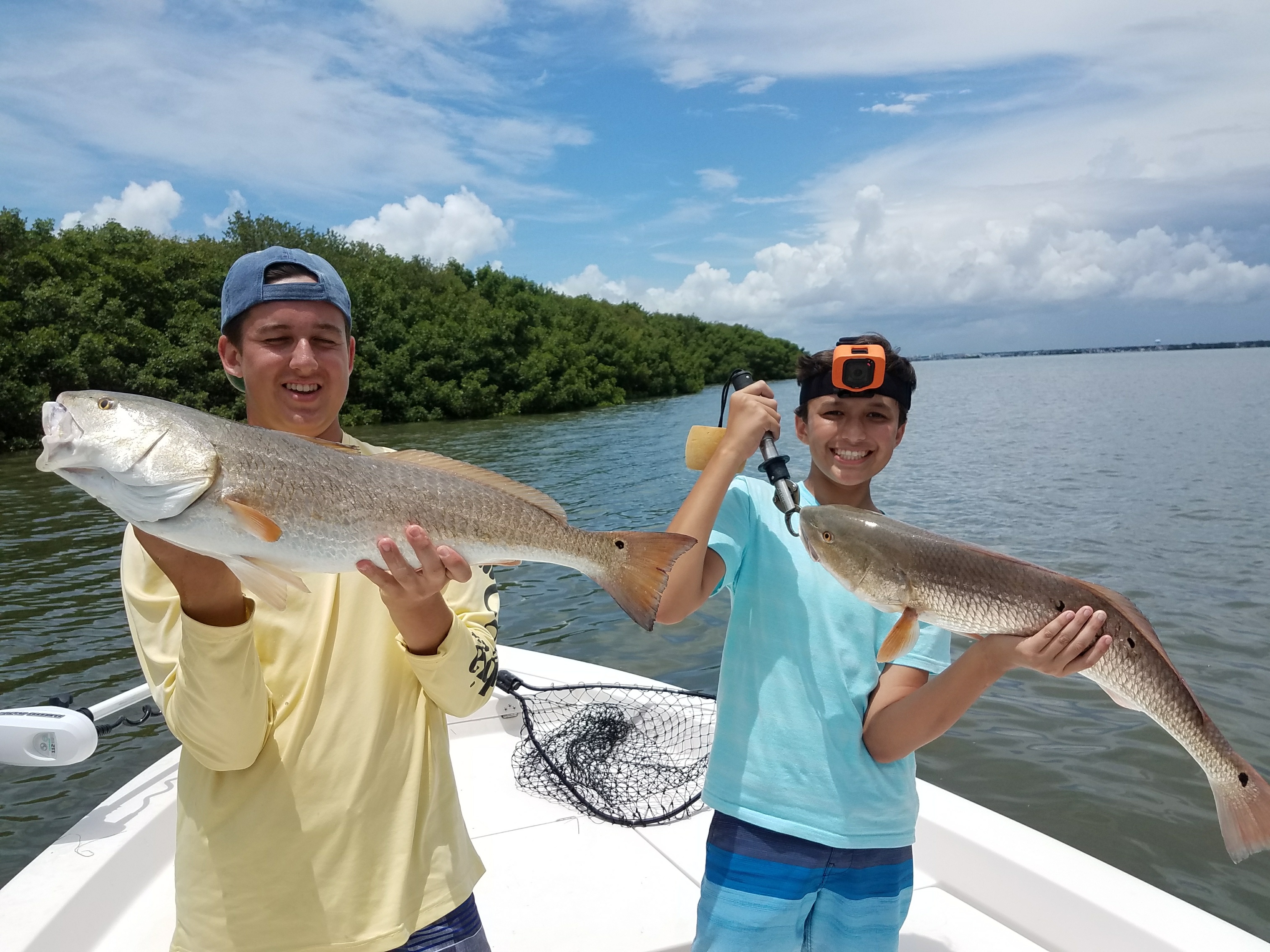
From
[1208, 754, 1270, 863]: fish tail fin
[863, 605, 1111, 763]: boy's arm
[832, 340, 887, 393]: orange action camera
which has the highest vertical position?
[832, 340, 887, 393]: orange action camera

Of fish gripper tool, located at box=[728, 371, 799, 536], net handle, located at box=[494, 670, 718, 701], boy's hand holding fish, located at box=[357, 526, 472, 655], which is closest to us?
boy's hand holding fish, located at box=[357, 526, 472, 655]

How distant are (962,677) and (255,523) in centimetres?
189

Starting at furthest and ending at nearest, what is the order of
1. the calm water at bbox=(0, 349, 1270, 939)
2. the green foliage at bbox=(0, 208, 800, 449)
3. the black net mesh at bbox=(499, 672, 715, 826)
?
the green foliage at bbox=(0, 208, 800, 449) < the calm water at bbox=(0, 349, 1270, 939) < the black net mesh at bbox=(499, 672, 715, 826)

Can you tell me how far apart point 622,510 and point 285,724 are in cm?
1759

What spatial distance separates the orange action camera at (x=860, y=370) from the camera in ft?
8.71

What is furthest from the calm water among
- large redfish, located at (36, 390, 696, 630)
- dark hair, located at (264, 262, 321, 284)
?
dark hair, located at (264, 262, 321, 284)

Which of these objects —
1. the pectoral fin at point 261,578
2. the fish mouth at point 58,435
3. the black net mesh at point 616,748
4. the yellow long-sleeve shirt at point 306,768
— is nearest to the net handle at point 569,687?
the black net mesh at point 616,748

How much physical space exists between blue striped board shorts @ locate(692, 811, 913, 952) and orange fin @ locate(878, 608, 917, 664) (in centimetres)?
68

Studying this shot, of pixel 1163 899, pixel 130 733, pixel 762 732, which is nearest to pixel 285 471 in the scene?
pixel 762 732

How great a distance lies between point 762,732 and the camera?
2.47 meters

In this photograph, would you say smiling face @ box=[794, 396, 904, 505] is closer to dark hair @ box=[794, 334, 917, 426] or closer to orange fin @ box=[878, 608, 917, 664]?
dark hair @ box=[794, 334, 917, 426]

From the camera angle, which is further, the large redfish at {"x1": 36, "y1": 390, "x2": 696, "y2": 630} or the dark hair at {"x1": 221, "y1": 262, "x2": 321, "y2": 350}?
the dark hair at {"x1": 221, "y1": 262, "x2": 321, "y2": 350}

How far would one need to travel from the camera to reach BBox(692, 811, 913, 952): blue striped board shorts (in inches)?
89.9

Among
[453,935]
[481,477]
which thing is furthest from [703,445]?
[453,935]
